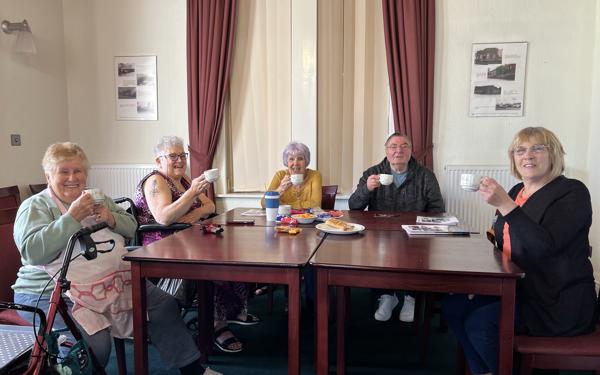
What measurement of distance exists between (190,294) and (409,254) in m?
1.35

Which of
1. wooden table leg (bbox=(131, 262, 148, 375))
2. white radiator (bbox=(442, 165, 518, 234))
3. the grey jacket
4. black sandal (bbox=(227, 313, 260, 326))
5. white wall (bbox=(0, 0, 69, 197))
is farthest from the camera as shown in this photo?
white radiator (bbox=(442, 165, 518, 234))

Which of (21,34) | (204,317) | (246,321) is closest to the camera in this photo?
(204,317)

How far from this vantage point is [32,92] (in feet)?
13.0

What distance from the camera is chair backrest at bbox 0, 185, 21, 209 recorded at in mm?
3529

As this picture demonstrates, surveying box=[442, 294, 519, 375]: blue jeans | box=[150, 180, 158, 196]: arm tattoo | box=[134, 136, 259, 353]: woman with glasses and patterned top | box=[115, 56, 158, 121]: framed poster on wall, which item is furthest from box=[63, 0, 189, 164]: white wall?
box=[442, 294, 519, 375]: blue jeans

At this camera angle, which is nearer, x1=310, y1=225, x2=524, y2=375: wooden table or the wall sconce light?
x1=310, y1=225, x2=524, y2=375: wooden table

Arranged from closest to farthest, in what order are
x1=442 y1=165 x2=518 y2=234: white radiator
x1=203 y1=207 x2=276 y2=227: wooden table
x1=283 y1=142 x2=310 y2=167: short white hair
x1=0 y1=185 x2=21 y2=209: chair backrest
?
x1=203 y1=207 x2=276 y2=227: wooden table → x1=283 y1=142 x2=310 y2=167: short white hair → x1=0 y1=185 x2=21 y2=209: chair backrest → x1=442 y1=165 x2=518 y2=234: white radiator

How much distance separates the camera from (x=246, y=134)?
4262 millimetres

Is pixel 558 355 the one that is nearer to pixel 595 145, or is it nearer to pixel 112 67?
pixel 595 145

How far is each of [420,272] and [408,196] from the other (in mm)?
1647

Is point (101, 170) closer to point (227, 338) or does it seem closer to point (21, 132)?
point (21, 132)

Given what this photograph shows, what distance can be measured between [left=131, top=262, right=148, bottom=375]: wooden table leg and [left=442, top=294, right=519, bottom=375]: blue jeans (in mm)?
1290

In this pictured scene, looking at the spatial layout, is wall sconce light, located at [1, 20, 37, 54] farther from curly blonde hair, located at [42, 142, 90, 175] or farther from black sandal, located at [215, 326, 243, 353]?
black sandal, located at [215, 326, 243, 353]

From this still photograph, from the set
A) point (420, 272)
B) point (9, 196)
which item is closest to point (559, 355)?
point (420, 272)
